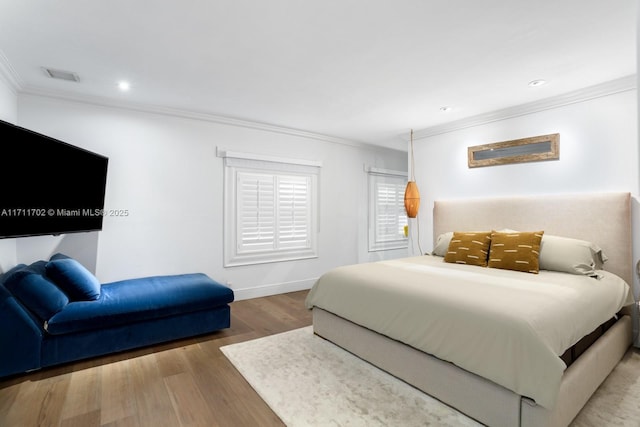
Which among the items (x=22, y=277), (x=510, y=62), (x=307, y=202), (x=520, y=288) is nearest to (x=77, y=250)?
(x=22, y=277)

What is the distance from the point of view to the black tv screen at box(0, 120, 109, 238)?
6.81ft

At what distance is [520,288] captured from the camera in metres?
2.23

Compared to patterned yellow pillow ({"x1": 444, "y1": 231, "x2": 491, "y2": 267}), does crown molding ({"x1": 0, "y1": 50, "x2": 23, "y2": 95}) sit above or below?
above

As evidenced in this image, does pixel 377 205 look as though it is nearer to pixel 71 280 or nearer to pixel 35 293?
pixel 71 280

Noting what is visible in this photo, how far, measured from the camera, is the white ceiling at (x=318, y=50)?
1.98 metres

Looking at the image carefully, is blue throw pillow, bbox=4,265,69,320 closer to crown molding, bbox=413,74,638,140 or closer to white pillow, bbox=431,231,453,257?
white pillow, bbox=431,231,453,257

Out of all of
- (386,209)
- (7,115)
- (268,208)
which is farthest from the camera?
(386,209)

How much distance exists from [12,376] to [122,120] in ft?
8.57

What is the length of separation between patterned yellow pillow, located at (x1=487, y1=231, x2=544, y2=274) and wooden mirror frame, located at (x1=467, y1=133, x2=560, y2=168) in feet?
3.35

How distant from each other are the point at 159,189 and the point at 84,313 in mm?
1697

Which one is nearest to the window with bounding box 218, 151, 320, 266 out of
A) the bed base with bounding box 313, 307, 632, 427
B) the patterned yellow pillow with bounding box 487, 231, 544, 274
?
the bed base with bounding box 313, 307, 632, 427

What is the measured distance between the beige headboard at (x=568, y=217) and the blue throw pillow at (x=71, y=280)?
13.6 ft

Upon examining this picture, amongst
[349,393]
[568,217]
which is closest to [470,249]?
[568,217]

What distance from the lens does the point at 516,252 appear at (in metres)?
2.99
